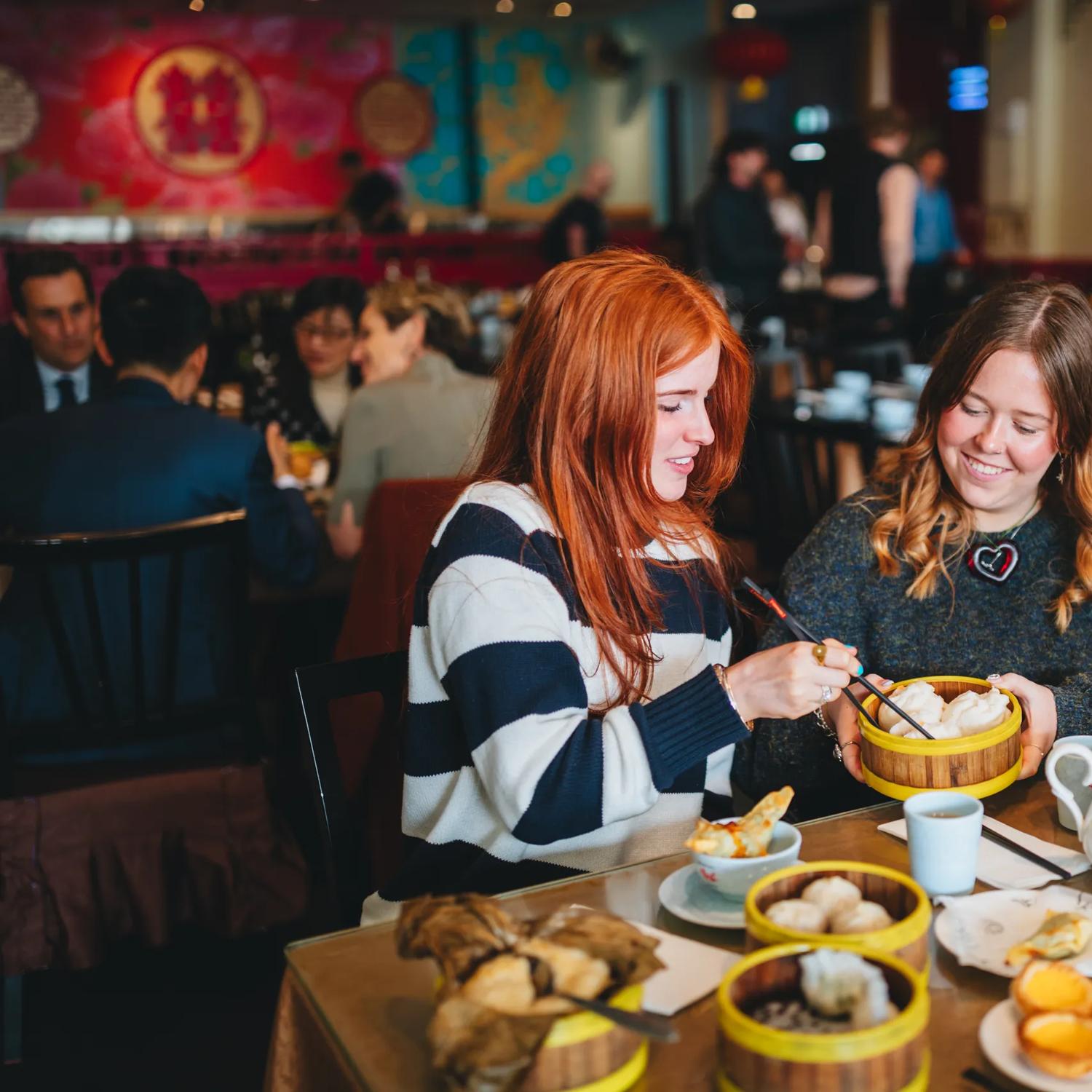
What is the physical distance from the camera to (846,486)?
3.38m

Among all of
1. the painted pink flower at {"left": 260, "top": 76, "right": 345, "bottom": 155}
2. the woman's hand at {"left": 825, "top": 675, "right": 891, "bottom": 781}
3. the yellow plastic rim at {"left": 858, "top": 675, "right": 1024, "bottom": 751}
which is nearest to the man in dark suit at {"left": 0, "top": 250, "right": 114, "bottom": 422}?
the woman's hand at {"left": 825, "top": 675, "right": 891, "bottom": 781}

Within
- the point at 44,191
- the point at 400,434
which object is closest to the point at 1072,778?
the point at 400,434

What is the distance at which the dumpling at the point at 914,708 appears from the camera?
Result: 1.35 metres

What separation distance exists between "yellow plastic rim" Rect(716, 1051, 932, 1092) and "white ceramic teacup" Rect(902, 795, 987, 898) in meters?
0.26

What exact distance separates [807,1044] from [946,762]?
60 cm

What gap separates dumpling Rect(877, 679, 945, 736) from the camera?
1.35 meters

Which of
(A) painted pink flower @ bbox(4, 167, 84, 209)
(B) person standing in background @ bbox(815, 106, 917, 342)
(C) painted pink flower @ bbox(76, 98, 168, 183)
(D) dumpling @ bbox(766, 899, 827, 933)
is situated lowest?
(D) dumpling @ bbox(766, 899, 827, 933)

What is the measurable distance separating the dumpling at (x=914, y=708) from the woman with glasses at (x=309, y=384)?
2493 millimetres

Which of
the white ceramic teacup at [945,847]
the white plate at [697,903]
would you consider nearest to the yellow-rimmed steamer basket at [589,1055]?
the white plate at [697,903]

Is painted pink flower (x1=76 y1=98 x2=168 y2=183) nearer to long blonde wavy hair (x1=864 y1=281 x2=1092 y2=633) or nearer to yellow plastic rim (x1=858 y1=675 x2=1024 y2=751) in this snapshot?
long blonde wavy hair (x1=864 y1=281 x2=1092 y2=633)

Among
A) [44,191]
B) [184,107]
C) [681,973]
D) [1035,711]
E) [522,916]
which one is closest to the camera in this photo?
[681,973]

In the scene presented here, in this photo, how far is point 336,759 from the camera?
4.75ft

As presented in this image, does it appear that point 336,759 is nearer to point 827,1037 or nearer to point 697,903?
point 697,903

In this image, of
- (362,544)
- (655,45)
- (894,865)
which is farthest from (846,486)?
(655,45)
